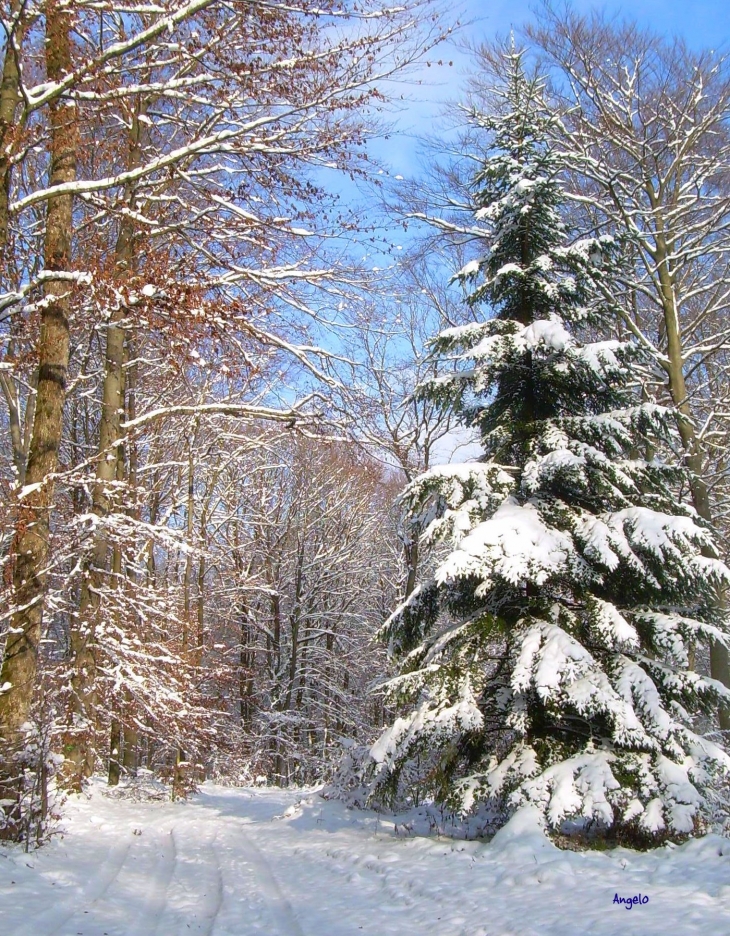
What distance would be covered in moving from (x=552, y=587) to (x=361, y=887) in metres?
3.41

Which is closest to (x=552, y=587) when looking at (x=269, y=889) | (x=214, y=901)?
(x=269, y=889)

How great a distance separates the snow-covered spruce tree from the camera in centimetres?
660

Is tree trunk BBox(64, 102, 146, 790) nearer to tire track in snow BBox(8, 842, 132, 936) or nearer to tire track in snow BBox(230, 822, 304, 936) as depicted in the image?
tire track in snow BBox(230, 822, 304, 936)

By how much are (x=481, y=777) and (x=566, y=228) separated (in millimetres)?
6445

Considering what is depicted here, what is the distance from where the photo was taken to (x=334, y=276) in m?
10.6

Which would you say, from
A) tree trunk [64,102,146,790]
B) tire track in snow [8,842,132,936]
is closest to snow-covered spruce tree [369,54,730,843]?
tire track in snow [8,842,132,936]

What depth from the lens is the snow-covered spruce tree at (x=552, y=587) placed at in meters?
6.60

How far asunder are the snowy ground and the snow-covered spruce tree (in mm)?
488

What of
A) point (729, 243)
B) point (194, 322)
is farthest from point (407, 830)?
point (729, 243)

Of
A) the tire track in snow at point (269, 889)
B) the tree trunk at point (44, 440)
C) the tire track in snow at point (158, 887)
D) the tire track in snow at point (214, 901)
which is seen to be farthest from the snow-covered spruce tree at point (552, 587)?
the tree trunk at point (44, 440)

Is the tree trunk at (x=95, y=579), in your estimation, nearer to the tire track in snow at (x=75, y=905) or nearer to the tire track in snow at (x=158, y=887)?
the tire track in snow at (x=158, y=887)

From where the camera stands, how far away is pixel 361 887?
6.16m

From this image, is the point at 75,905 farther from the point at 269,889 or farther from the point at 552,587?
the point at 552,587

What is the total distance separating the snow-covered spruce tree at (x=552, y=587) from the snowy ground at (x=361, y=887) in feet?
1.60
